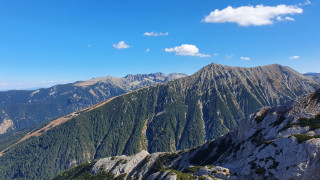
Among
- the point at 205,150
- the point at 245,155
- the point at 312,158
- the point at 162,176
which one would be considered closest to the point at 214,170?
the point at 245,155

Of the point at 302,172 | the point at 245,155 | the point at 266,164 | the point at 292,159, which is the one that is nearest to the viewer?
the point at 302,172

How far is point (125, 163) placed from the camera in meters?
171

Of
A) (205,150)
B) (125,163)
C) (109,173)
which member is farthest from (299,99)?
(109,173)

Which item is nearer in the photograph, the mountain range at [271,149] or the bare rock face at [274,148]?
the bare rock face at [274,148]

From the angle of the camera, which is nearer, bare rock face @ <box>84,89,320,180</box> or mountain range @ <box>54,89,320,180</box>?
bare rock face @ <box>84,89,320,180</box>

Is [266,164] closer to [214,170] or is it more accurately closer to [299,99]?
[214,170]

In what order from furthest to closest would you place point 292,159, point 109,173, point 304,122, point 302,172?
point 109,173 → point 304,122 → point 292,159 → point 302,172

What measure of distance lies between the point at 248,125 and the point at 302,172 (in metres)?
48.1

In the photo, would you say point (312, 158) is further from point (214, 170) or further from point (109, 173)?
point (109, 173)

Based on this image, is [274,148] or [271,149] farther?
[271,149]

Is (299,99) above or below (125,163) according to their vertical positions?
above

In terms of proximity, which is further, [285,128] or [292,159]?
[285,128]

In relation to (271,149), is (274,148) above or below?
above

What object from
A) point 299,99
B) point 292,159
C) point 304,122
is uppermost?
point 299,99
